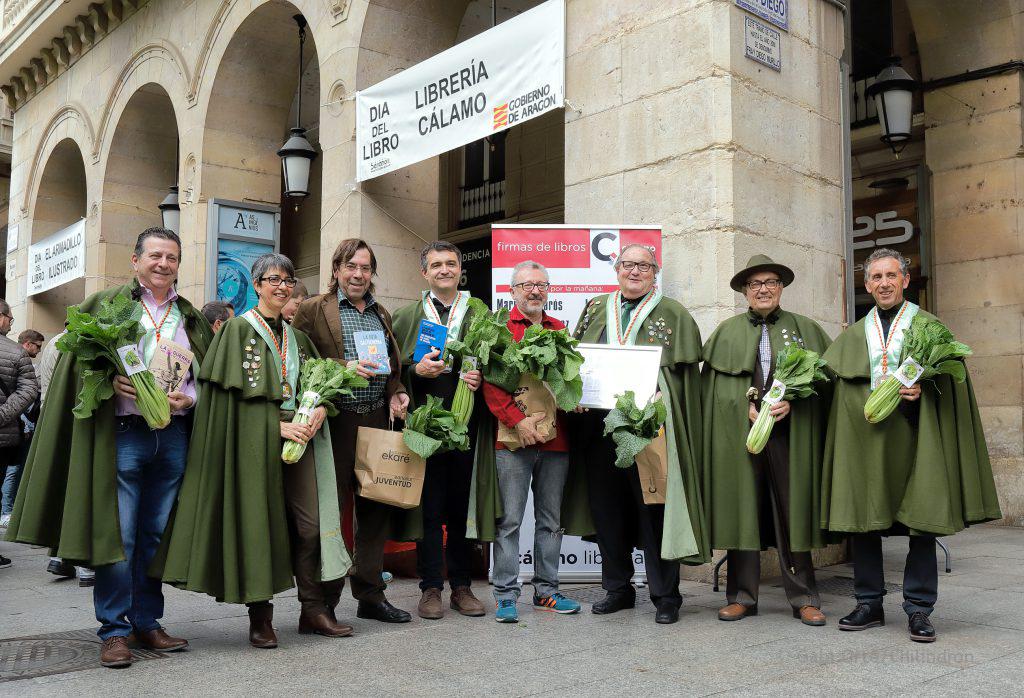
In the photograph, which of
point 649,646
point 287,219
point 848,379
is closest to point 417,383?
point 649,646

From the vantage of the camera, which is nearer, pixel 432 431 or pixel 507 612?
pixel 432 431

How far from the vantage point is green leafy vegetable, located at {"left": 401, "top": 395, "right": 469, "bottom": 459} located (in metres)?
5.23

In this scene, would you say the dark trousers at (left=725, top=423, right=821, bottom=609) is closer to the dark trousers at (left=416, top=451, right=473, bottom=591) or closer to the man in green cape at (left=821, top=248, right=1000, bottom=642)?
the man in green cape at (left=821, top=248, right=1000, bottom=642)

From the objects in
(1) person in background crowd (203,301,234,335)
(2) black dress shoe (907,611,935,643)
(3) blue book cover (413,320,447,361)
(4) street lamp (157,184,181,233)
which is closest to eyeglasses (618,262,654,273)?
(3) blue book cover (413,320,447,361)

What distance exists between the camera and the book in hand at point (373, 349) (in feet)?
17.7

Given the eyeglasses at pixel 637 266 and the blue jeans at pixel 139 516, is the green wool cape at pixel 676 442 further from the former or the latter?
the blue jeans at pixel 139 516

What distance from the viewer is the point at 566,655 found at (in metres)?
4.70

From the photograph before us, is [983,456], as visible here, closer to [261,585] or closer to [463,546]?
[463,546]

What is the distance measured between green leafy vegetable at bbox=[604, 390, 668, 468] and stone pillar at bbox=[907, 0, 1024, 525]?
244 inches

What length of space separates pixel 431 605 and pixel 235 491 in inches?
56.1

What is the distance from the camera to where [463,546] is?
5922mm

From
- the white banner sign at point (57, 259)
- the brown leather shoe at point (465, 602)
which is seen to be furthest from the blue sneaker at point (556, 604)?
the white banner sign at point (57, 259)

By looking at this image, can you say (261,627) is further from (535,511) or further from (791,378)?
(791,378)

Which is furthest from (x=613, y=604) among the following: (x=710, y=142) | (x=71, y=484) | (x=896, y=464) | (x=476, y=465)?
(x=710, y=142)
